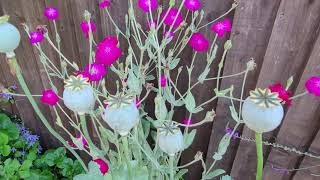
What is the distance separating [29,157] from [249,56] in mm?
1172

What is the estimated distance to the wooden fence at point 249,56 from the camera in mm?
1177

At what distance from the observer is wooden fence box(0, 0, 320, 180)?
1.18m

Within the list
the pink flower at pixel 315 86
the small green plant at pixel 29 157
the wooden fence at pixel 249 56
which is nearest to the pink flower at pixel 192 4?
the wooden fence at pixel 249 56

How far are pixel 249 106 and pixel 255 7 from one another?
21.6 inches

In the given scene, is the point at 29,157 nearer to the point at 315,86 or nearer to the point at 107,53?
the point at 107,53

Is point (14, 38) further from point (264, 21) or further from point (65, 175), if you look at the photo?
point (65, 175)

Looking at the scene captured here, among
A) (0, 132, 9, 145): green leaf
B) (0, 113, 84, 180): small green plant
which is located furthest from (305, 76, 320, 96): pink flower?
(0, 132, 9, 145): green leaf

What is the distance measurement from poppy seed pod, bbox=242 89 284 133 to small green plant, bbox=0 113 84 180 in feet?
4.15

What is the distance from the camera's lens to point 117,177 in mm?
1179

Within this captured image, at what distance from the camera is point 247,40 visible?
4.19ft

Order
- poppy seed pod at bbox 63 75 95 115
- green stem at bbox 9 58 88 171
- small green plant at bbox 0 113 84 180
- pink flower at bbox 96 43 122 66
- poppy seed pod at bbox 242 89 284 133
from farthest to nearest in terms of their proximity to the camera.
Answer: small green plant at bbox 0 113 84 180, pink flower at bbox 96 43 122 66, green stem at bbox 9 58 88 171, poppy seed pod at bbox 63 75 95 115, poppy seed pod at bbox 242 89 284 133

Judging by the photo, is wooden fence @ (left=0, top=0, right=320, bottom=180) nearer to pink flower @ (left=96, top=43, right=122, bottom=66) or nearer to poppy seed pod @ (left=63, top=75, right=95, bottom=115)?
pink flower @ (left=96, top=43, right=122, bottom=66)

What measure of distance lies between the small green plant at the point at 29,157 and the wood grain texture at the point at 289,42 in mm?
1045

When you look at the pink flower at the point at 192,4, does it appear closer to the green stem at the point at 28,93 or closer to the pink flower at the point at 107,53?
the pink flower at the point at 107,53
